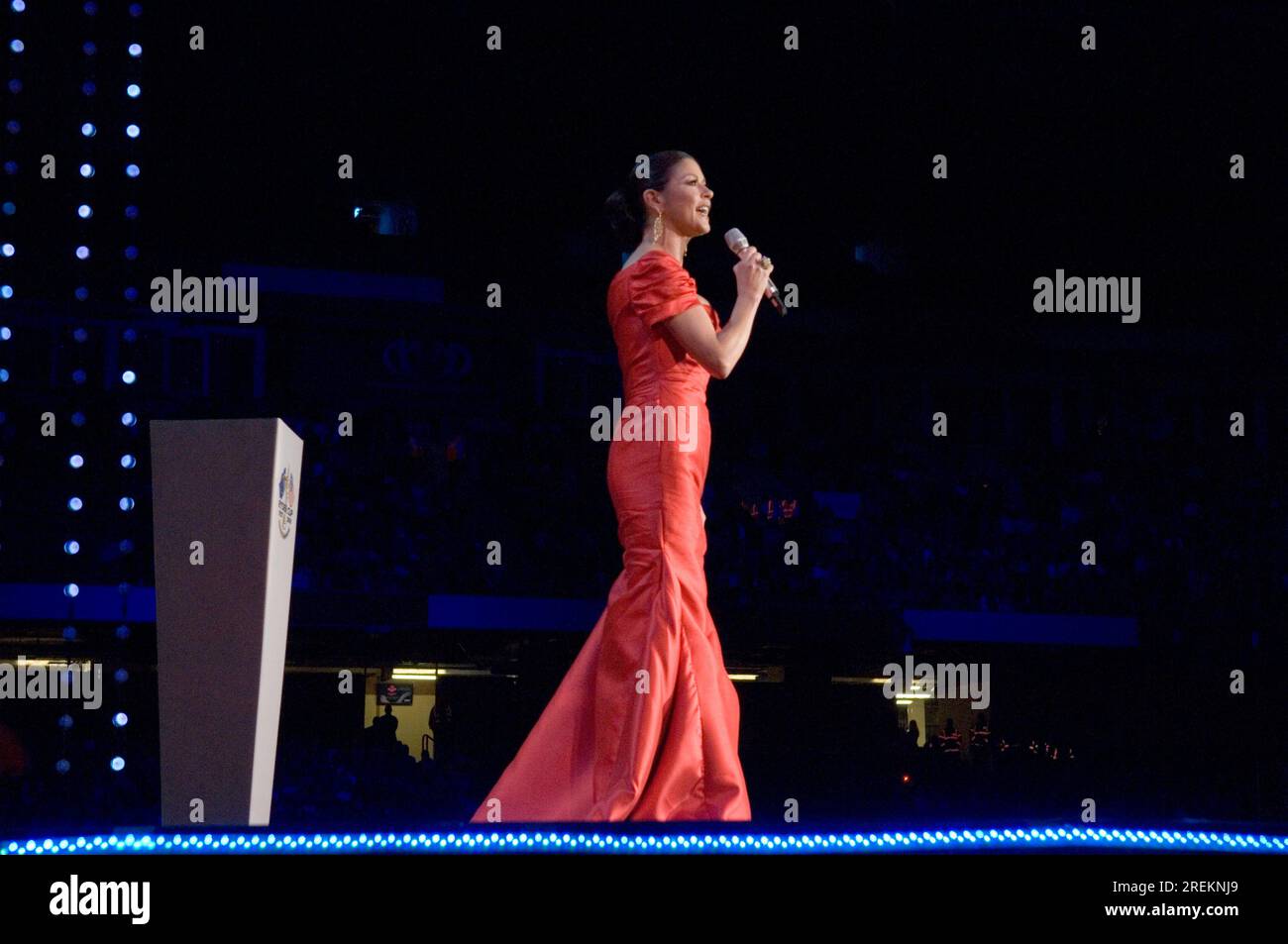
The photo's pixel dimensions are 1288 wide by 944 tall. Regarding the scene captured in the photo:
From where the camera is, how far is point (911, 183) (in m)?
7.72

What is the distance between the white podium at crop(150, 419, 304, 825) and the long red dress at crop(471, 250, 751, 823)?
0.42 metres

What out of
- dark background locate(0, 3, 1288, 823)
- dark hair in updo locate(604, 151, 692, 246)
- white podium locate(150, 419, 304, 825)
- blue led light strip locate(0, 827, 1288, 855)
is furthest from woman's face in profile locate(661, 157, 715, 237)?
dark background locate(0, 3, 1288, 823)

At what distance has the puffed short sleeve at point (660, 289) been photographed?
2.52m

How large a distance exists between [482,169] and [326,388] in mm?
1929

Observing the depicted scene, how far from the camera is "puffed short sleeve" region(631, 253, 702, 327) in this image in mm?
2516

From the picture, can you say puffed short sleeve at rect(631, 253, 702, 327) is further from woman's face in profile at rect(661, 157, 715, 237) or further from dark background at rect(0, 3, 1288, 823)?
dark background at rect(0, 3, 1288, 823)

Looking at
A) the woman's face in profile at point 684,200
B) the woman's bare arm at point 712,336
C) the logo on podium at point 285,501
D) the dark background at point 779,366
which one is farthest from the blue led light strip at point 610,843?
the dark background at point 779,366

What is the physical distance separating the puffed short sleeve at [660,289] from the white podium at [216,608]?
0.66m

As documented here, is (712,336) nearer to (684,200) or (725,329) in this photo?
(725,329)

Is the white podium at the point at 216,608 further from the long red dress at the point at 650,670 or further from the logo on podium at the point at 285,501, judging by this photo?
the long red dress at the point at 650,670

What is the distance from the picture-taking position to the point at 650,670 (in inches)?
95.7

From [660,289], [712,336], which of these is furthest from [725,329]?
[660,289]
